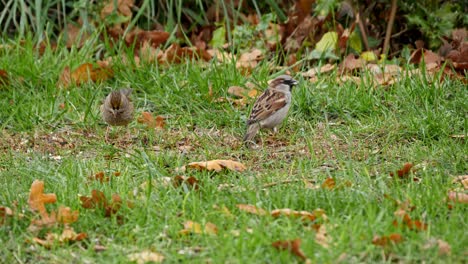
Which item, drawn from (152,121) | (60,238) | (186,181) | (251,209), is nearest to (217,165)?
(186,181)

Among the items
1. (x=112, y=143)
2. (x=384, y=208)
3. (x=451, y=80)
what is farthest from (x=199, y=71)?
(x=384, y=208)

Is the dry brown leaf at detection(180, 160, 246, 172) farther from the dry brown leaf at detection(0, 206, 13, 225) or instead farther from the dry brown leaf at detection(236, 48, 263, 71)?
the dry brown leaf at detection(236, 48, 263, 71)

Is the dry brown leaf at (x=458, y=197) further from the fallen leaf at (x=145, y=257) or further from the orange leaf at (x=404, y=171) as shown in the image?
the fallen leaf at (x=145, y=257)

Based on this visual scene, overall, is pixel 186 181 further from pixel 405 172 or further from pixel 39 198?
pixel 405 172

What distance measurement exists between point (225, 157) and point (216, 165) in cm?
60

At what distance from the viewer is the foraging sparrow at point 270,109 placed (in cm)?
696

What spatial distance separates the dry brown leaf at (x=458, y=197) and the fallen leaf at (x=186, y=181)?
4.75 feet

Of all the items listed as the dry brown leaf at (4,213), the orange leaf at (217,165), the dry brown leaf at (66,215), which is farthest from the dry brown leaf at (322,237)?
the dry brown leaf at (4,213)

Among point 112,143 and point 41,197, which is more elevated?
point 41,197

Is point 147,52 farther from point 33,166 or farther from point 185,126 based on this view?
point 33,166

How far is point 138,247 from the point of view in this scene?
460 centimetres

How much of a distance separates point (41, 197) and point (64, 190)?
25cm

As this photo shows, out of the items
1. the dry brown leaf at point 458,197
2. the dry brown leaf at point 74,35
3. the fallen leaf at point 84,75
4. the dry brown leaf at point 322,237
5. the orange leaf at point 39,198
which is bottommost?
the dry brown leaf at point 74,35

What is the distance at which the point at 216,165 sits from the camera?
19.4ft
